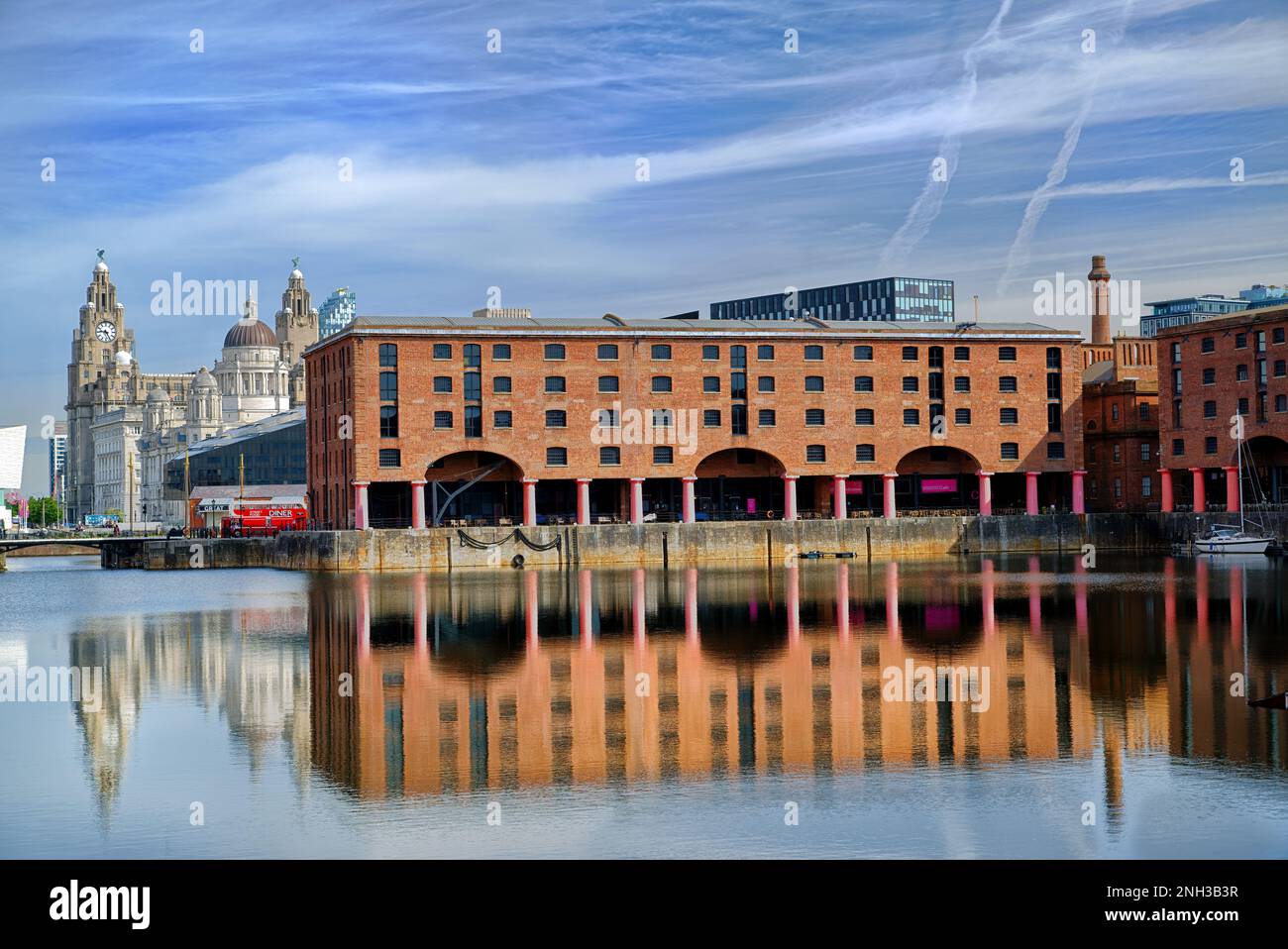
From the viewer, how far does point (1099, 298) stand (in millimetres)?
130500

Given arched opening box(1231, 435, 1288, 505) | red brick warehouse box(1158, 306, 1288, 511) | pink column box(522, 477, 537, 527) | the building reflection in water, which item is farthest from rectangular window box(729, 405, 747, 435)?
the building reflection in water

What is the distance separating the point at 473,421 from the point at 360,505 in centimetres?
833

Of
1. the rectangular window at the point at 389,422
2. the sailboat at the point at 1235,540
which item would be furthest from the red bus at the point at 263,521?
the sailboat at the point at 1235,540

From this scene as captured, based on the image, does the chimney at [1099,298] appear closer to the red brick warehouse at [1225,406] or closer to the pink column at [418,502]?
the red brick warehouse at [1225,406]

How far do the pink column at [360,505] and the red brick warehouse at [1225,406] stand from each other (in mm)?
52043

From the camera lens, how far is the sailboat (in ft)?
293

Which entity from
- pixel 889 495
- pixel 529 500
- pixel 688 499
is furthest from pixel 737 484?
pixel 529 500

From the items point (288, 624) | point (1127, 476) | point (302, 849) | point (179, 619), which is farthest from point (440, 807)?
point (1127, 476)

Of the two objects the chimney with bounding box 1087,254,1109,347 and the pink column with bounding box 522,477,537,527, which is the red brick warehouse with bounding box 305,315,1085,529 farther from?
the chimney with bounding box 1087,254,1109,347

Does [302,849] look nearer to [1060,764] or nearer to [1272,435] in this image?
[1060,764]

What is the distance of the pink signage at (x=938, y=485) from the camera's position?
106 m

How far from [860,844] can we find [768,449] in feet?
262

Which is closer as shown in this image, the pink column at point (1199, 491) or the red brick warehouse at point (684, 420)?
the red brick warehouse at point (684, 420)

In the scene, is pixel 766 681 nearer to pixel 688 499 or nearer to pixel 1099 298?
pixel 688 499
